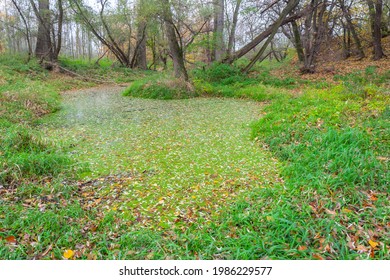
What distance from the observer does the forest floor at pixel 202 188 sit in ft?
6.84

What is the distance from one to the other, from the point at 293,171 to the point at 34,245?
8.69 ft

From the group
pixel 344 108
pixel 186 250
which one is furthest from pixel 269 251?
pixel 344 108

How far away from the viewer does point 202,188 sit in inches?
119

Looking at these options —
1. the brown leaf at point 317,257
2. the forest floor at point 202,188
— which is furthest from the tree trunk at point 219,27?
the brown leaf at point 317,257

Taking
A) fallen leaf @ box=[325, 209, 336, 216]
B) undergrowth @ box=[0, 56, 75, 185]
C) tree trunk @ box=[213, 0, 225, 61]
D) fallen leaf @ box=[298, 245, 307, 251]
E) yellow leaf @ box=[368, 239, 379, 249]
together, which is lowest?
fallen leaf @ box=[298, 245, 307, 251]

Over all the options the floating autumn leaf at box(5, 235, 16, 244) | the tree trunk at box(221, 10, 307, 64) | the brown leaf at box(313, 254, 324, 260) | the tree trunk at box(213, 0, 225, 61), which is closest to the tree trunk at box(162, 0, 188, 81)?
the tree trunk at box(221, 10, 307, 64)

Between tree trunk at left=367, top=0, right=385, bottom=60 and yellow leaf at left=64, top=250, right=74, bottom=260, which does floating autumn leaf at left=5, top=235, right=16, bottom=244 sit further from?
tree trunk at left=367, top=0, right=385, bottom=60

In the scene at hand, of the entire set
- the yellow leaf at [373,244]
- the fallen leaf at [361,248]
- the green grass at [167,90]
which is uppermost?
the green grass at [167,90]

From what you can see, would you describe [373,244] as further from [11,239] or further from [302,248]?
[11,239]

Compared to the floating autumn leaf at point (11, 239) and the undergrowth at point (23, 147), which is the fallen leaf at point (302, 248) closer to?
the floating autumn leaf at point (11, 239)

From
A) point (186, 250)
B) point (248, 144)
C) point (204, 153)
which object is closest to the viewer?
point (186, 250)

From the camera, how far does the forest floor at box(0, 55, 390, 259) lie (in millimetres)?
2086

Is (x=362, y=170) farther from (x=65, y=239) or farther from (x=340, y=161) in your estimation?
(x=65, y=239)

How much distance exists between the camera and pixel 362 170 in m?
2.86
